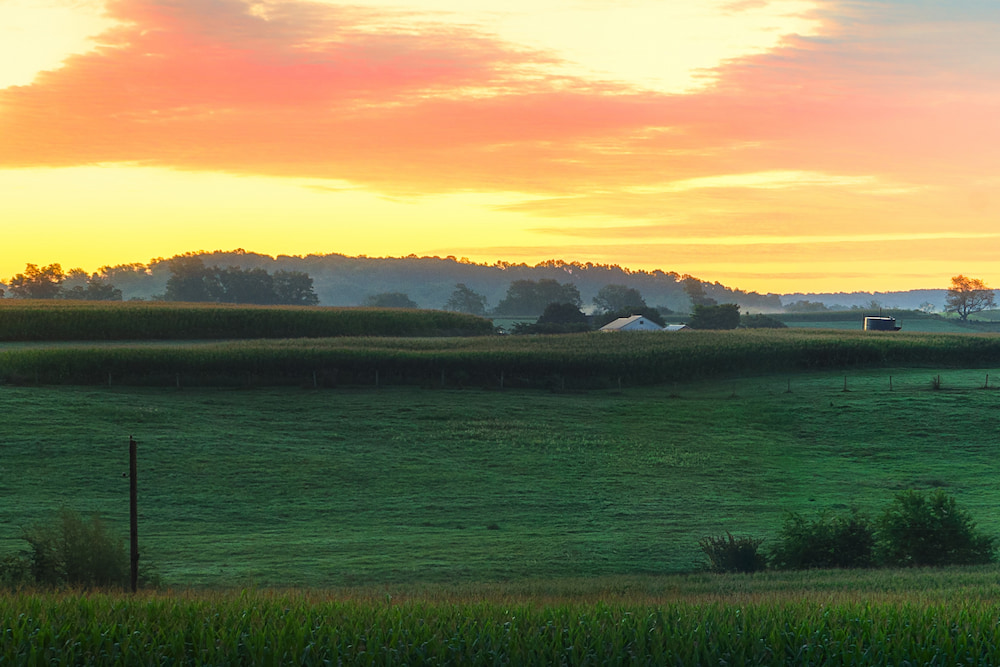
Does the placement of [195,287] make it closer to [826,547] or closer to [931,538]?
[826,547]

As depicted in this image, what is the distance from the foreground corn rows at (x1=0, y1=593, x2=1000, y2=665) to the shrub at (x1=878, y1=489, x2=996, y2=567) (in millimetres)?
15156

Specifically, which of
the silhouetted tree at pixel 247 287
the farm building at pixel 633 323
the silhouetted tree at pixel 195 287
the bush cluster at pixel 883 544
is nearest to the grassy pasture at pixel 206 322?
the farm building at pixel 633 323

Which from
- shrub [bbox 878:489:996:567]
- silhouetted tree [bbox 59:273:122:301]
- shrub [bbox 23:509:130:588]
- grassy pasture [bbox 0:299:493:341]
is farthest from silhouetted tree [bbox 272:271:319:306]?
shrub [bbox 878:489:996:567]

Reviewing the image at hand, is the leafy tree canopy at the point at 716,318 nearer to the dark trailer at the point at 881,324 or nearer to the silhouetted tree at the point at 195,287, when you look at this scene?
the dark trailer at the point at 881,324

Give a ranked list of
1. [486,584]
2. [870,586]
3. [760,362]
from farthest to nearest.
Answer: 1. [760,362]
2. [486,584]
3. [870,586]

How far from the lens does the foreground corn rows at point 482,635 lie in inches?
401

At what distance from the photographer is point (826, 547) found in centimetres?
2617

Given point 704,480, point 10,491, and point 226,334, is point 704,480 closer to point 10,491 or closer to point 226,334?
point 10,491

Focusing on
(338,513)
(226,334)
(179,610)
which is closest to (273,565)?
(338,513)

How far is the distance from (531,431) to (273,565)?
29.6m

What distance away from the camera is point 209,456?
46.1 metres

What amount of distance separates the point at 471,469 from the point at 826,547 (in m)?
22.4

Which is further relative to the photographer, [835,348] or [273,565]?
[835,348]

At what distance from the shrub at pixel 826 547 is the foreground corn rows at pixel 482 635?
14390mm
